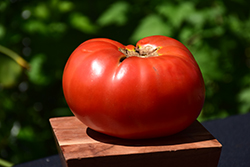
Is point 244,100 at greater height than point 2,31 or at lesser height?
lesser

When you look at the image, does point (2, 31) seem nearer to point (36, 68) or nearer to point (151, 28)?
point (36, 68)

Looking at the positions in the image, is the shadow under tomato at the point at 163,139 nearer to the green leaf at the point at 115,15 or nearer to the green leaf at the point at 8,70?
the green leaf at the point at 8,70

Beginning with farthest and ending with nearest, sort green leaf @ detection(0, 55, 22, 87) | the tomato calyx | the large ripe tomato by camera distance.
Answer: green leaf @ detection(0, 55, 22, 87)
the tomato calyx
the large ripe tomato

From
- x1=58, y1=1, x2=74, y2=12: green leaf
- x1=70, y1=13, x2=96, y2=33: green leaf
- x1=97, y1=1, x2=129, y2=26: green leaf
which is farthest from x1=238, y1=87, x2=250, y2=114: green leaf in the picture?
x1=58, y1=1, x2=74, y2=12: green leaf

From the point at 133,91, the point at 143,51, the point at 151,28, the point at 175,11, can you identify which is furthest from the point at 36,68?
the point at 133,91

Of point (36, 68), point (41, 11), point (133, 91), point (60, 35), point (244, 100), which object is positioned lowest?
point (244, 100)

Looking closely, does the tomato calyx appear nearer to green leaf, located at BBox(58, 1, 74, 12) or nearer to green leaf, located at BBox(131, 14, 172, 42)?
green leaf, located at BBox(131, 14, 172, 42)

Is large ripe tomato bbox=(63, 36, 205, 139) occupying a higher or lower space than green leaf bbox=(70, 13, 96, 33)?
higher
